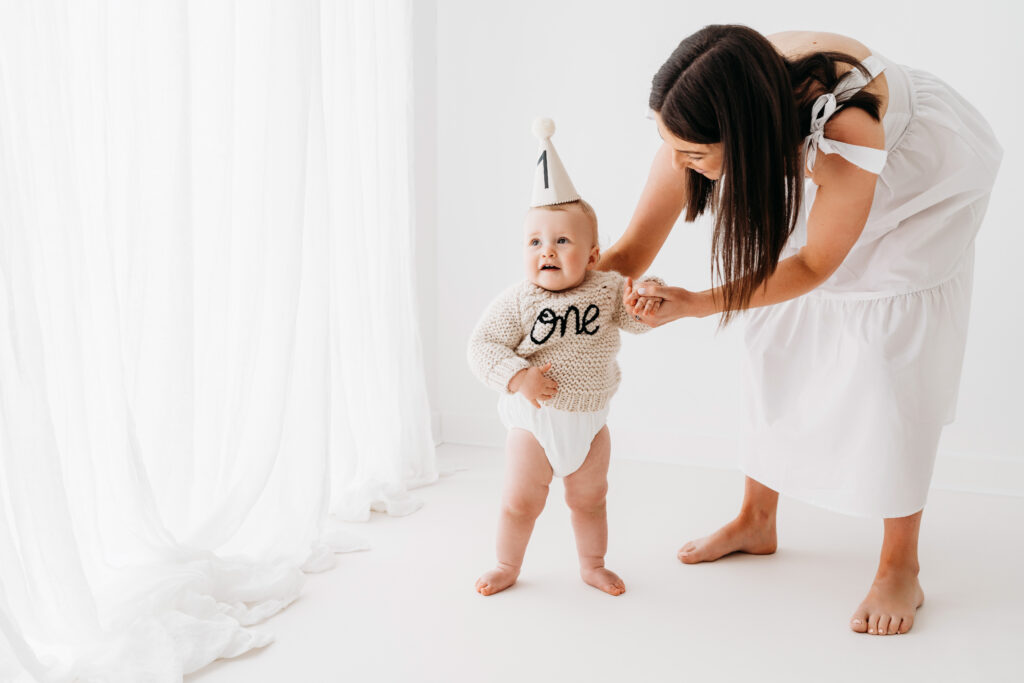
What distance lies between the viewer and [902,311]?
5.00 ft

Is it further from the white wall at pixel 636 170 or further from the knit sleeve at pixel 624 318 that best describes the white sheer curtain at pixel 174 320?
the knit sleeve at pixel 624 318

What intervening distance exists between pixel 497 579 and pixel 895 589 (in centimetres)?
73

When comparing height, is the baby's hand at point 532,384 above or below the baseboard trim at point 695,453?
above

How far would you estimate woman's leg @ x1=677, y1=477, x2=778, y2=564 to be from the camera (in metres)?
1.78

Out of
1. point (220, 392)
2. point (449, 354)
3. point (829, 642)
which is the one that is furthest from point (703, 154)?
point (449, 354)

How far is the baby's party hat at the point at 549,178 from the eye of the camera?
1.46m

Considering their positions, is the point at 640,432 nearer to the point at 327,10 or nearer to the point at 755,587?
the point at 755,587

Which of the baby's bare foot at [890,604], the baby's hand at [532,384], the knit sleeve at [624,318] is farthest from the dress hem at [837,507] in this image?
the baby's hand at [532,384]

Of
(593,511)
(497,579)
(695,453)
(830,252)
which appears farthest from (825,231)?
(695,453)

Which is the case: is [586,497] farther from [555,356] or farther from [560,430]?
[555,356]

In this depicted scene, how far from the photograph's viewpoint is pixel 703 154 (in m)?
1.33

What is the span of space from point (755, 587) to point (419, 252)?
1398 millimetres

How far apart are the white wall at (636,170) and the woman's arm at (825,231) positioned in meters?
0.97

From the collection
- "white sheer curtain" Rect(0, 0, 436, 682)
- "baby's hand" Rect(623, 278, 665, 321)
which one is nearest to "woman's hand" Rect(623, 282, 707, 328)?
"baby's hand" Rect(623, 278, 665, 321)
